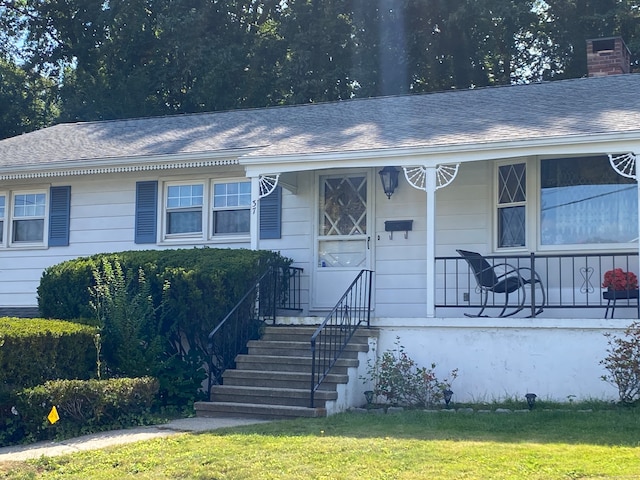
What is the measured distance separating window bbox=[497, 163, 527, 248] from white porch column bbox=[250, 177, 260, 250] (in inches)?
135

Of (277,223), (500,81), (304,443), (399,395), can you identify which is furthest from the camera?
(500,81)

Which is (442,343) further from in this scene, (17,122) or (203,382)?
(17,122)

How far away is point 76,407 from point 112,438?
69cm

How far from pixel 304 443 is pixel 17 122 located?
22.6 metres

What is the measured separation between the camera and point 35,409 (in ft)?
29.5

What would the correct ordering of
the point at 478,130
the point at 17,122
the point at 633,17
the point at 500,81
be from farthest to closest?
the point at 17,122, the point at 500,81, the point at 633,17, the point at 478,130

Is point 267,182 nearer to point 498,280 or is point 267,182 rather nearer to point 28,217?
point 498,280

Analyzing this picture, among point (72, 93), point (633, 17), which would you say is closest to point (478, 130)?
point (633, 17)

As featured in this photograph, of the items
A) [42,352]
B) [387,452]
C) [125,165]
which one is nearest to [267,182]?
[125,165]

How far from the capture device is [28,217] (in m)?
14.9

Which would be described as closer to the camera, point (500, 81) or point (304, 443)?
point (304, 443)

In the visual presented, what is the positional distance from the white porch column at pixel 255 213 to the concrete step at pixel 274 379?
226 cm

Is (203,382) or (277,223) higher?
(277,223)

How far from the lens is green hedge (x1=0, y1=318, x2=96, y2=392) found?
939 cm
